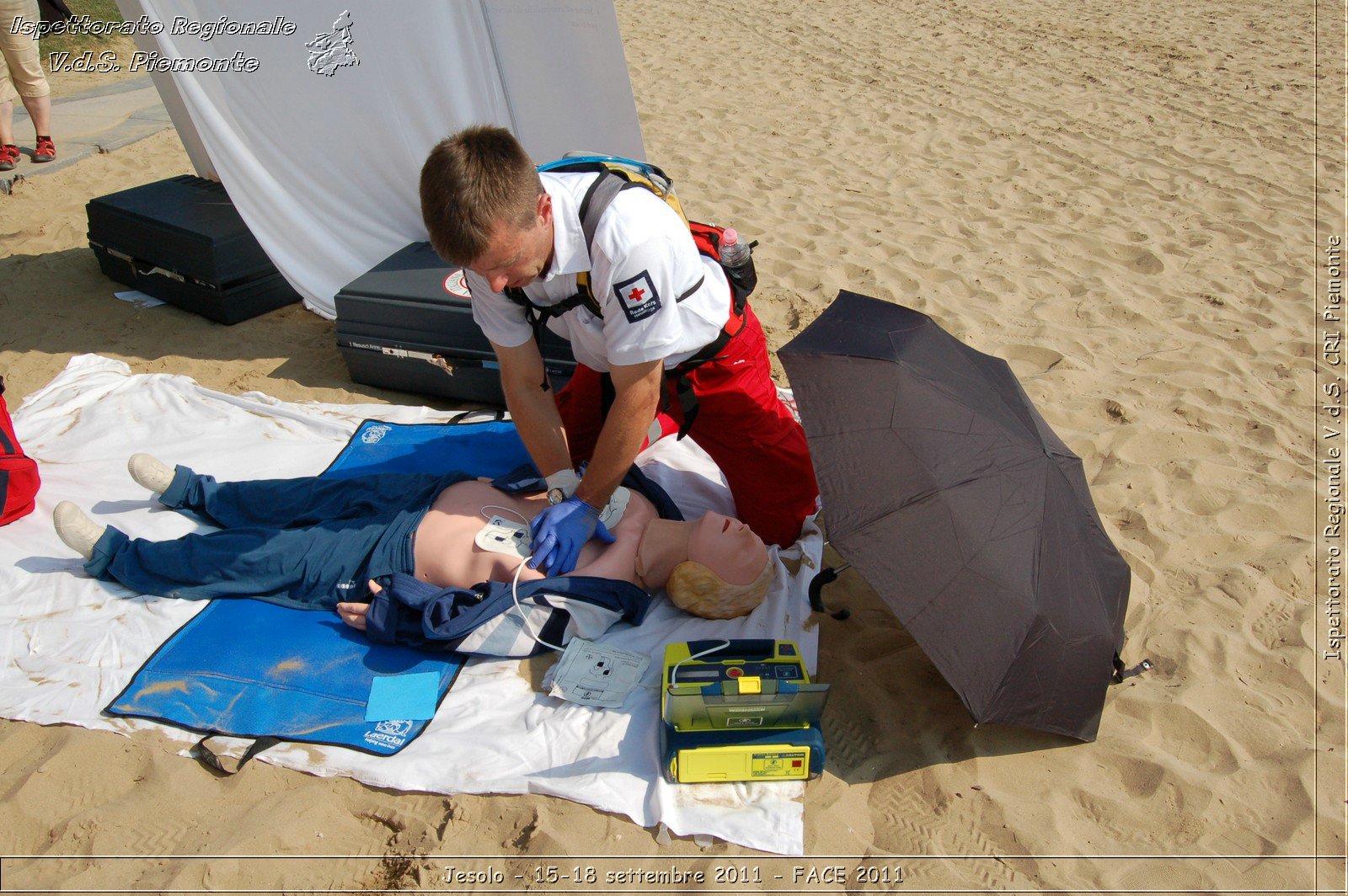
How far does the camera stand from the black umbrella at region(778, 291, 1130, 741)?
201 cm

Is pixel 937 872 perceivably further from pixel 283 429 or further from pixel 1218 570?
pixel 283 429

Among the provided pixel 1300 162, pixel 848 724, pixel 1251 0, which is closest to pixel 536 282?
pixel 848 724

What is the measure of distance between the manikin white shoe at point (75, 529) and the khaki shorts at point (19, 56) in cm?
467

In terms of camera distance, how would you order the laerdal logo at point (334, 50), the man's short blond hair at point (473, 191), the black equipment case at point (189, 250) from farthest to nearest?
the black equipment case at point (189, 250)
the laerdal logo at point (334, 50)
the man's short blond hair at point (473, 191)

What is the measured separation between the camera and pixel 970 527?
207 centimetres

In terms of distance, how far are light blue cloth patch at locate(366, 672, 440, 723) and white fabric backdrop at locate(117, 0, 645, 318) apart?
8.52 feet

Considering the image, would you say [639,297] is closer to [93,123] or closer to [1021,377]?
[1021,377]

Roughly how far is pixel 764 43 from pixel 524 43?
19.3ft

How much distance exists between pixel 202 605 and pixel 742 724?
1767 millimetres

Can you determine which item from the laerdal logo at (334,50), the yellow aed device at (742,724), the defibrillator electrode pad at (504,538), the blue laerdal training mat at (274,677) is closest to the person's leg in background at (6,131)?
the laerdal logo at (334,50)

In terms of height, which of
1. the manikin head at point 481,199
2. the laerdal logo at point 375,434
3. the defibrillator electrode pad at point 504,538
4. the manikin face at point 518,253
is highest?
the manikin head at point 481,199

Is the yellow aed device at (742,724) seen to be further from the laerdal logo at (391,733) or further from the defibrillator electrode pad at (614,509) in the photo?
the laerdal logo at (391,733)

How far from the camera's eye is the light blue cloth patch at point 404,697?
2.35 m

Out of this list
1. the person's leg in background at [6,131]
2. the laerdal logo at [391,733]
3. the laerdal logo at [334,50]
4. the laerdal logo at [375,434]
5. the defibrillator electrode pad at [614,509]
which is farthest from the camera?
the person's leg in background at [6,131]
